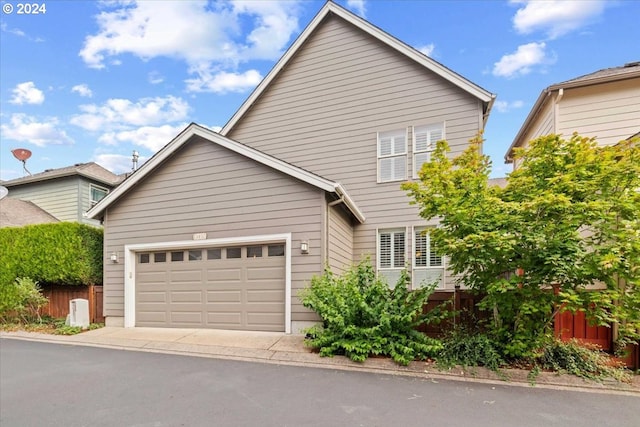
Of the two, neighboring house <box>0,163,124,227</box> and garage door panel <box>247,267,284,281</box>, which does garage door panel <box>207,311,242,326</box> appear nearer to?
garage door panel <box>247,267,284,281</box>

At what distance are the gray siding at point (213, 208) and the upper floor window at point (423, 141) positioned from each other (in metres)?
3.82

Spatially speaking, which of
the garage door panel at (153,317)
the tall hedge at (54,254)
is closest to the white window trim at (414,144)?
the garage door panel at (153,317)

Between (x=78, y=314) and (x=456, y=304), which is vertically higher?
(x=456, y=304)

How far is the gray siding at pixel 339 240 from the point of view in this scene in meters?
8.48

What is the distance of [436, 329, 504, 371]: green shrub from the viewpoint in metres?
5.66

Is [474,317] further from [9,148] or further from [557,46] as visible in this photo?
[9,148]

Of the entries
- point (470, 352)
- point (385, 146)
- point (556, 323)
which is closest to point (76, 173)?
point (385, 146)

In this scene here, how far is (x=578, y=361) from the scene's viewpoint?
548 centimetres

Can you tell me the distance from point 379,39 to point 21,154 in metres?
20.7

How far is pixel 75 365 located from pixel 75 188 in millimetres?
14178

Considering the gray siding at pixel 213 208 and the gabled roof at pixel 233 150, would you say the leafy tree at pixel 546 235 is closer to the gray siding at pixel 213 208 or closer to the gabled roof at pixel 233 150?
the gabled roof at pixel 233 150

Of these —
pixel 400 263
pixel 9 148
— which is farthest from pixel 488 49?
pixel 9 148

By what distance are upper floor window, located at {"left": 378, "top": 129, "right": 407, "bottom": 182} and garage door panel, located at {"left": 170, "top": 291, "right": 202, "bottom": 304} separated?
624cm

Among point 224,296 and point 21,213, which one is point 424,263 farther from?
point 21,213
